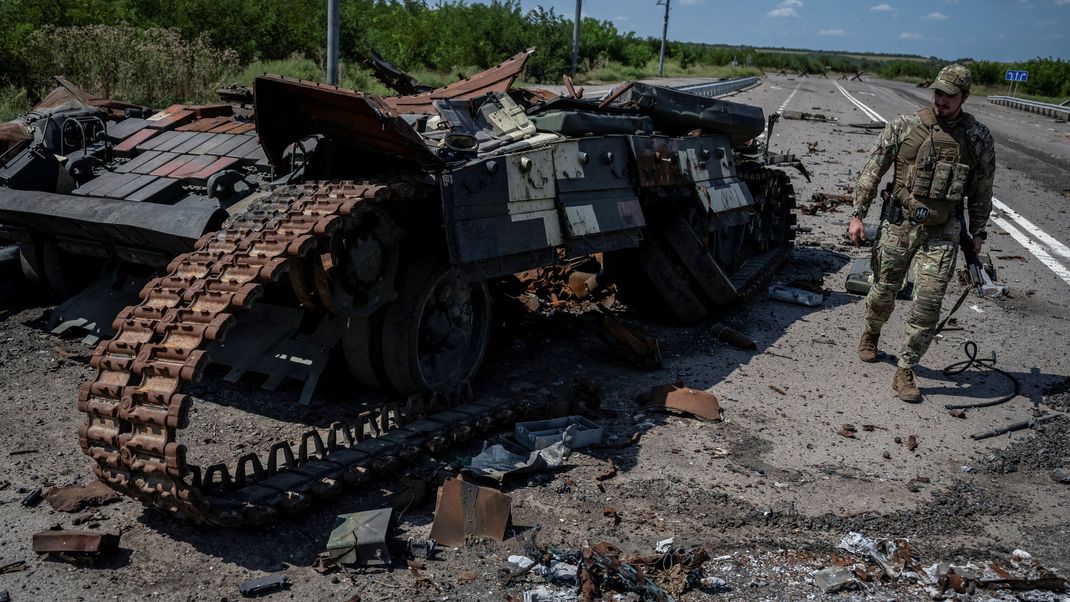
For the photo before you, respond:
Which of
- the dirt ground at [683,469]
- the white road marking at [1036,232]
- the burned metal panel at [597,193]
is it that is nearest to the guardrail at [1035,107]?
the white road marking at [1036,232]

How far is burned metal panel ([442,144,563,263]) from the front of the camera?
581 cm

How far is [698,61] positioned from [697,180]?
81870 millimetres

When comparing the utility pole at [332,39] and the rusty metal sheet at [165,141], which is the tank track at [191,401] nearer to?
the rusty metal sheet at [165,141]

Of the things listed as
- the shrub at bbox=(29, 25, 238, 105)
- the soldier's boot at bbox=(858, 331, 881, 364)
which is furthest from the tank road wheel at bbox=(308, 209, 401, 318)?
the shrub at bbox=(29, 25, 238, 105)

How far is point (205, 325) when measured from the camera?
4.41 m

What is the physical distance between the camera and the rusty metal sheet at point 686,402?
6289 mm

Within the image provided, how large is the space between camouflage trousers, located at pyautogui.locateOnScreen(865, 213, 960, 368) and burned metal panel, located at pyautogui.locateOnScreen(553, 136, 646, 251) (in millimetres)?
1963

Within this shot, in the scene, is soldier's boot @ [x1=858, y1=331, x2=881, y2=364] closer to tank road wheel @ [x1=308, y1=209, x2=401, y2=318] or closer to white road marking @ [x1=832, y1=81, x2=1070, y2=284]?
tank road wheel @ [x1=308, y1=209, x2=401, y2=318]

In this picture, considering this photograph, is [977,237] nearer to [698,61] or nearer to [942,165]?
[942,165]

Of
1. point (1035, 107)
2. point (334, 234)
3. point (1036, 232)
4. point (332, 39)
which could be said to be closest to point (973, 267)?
point (334, 234)

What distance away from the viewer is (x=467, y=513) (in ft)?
15.0

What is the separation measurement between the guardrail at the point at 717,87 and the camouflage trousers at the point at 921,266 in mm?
21549

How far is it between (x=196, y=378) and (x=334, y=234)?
1204 mm

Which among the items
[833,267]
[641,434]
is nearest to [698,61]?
[833,267]
